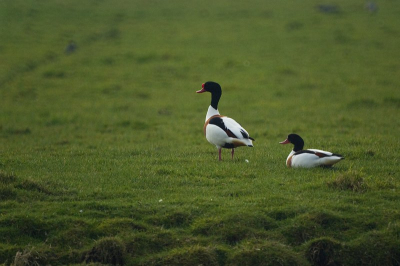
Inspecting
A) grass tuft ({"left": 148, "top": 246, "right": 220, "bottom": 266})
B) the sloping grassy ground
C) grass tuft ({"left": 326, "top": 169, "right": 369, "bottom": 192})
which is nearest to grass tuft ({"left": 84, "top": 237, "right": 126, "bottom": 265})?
the sloping grassy ground

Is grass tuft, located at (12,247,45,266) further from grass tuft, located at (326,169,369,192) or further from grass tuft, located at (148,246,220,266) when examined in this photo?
grass tuft, located at (326,169,369,192)

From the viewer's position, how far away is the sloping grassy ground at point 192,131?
9484 mm

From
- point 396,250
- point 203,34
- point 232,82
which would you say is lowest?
point 396,250

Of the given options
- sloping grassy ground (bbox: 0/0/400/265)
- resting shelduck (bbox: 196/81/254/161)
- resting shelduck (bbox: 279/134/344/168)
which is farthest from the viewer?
resting shelduck (bbox: 196/81/254/161)

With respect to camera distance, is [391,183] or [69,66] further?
[69,66]

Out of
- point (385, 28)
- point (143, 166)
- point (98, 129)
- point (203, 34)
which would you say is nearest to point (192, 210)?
point (143, 166)

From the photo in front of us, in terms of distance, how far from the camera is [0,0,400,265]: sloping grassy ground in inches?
373

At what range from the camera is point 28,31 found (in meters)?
40.3

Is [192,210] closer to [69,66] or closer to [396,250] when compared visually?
[396,250]

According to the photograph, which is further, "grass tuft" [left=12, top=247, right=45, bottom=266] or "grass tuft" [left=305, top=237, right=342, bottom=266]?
"grass tuft" [left=305, top=237, right=342, bottom=266]

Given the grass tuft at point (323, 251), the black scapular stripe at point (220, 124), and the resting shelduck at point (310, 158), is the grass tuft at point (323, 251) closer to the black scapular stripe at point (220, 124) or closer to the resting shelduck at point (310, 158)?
the resting shelduck at point (310, 158)

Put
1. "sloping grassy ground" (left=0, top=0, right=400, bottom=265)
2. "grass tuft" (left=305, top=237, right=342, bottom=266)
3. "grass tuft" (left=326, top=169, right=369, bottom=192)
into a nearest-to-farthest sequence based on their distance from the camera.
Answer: "grass tuft" (left=305, top=237, right=342, bottom=266)
"sloping grassy ground" (left=0, top=0, right=400, bottom=265)
"grass tuft" (left=326, top=169, right=369, bottom=192)

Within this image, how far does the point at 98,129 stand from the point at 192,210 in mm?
13384

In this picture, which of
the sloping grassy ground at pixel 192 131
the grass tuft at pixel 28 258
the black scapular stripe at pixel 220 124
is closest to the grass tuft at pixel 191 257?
the sloping grassy ground at pixel 192 131
